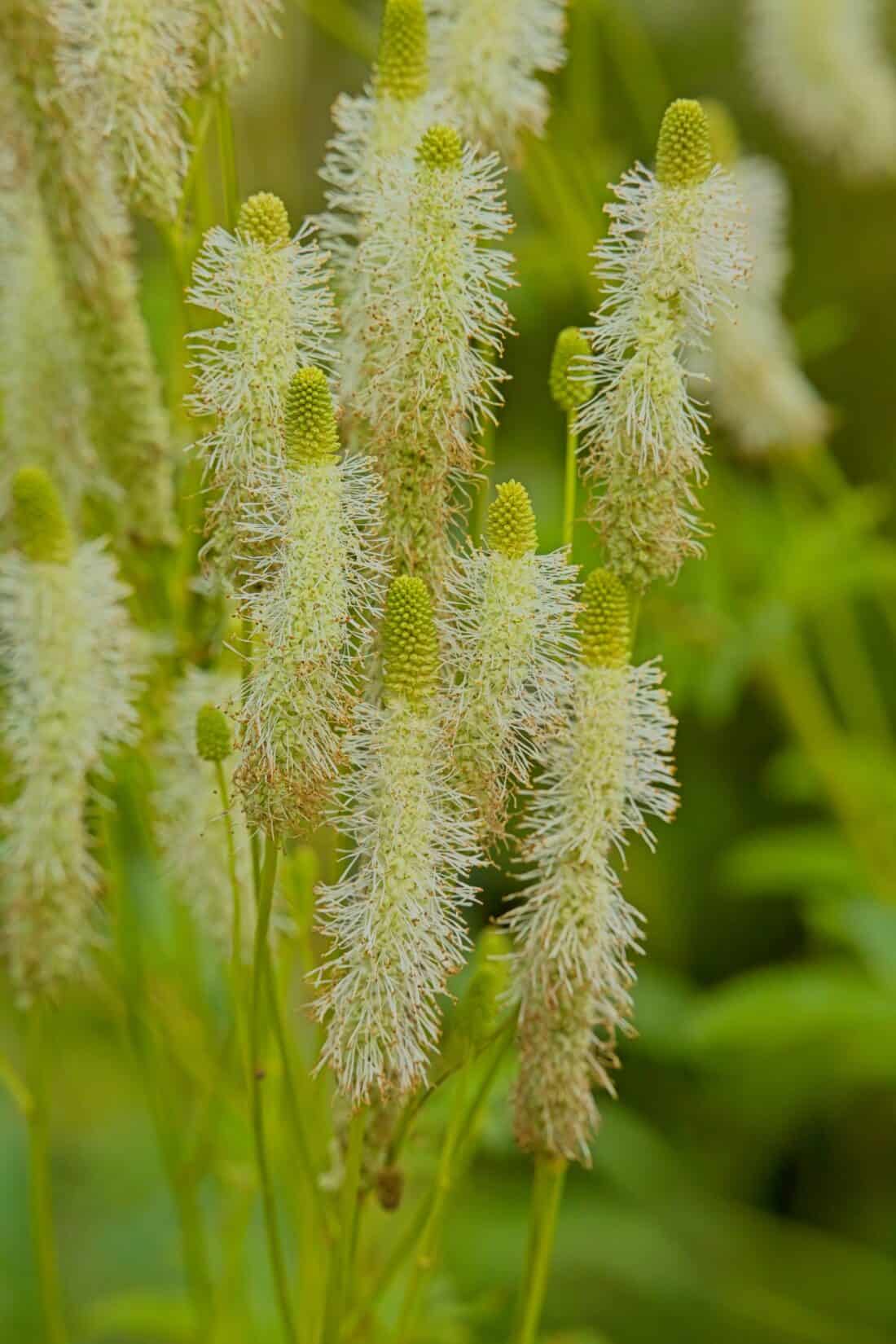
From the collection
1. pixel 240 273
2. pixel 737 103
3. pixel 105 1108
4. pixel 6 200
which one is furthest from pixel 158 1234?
pixel 737 103

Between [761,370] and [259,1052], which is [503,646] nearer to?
[259,1052]

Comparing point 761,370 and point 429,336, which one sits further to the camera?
point 761,370

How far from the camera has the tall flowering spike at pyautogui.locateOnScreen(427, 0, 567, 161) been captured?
595 millimetres

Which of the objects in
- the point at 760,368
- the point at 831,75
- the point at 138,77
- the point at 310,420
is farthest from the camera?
the point at 831,75

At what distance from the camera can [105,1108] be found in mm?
1426

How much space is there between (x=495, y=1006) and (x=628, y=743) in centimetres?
11

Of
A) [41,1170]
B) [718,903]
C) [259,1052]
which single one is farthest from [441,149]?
[718,903]

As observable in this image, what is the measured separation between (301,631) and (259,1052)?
0.56 feet

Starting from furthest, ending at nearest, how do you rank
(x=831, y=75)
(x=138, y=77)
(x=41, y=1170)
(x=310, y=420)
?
1. (x=831, y=75)
2. (x=41, y=1170)
3. (x=138, y=77)
4. (x=310, y=420)

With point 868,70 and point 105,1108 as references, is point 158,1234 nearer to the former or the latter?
point 105,1108

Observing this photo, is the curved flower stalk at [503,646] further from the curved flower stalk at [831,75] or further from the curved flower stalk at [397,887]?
the curved flower stalk at [831,75]

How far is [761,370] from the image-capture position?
1109 mm

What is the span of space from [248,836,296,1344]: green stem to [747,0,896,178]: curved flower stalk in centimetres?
100

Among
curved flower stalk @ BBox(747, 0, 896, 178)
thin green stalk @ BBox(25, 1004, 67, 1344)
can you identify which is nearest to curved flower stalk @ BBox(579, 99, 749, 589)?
thin green stalk @ BBox(25, 1004, 67, 1344)
